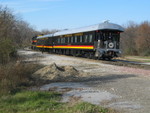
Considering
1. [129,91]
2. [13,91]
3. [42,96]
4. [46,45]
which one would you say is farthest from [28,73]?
[46,45]

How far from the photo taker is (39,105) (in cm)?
752

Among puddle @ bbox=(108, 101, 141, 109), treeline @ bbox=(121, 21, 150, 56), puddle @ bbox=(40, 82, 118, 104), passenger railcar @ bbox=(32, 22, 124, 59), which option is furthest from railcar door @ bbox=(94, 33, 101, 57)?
treeline @ bbox=(121, 21, 150, 56)

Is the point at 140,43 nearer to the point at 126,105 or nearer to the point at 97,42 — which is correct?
the point at 97,42

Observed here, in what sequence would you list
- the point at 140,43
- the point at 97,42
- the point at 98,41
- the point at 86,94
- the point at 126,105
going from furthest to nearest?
the point at 140,43, the point at 97,42, the point at 98,41, the point at 86,94, the point at 126,105

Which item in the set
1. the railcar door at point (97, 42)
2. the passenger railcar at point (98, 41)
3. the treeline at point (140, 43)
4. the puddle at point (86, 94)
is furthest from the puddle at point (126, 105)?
the treeline at point (140, 43)

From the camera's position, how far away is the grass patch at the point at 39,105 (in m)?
6.85

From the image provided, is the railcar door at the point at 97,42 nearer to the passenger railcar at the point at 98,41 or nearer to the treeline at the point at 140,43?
the passenger railcar at the point at 98,41

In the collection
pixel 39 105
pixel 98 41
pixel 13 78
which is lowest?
pixel 39 105

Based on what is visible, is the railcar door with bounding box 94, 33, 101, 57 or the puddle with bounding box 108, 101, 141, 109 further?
the railcar door with bounding box 94, 33, 101, 57

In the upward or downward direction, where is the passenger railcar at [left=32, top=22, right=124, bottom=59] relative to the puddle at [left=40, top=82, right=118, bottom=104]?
upward

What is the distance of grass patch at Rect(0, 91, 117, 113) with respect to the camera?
685 cm

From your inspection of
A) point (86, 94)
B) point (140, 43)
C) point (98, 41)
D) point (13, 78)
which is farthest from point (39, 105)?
point (140, 43)

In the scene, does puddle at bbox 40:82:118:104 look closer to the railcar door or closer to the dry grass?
the dry grass

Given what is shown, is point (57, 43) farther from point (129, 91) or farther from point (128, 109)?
point (128, 109)
